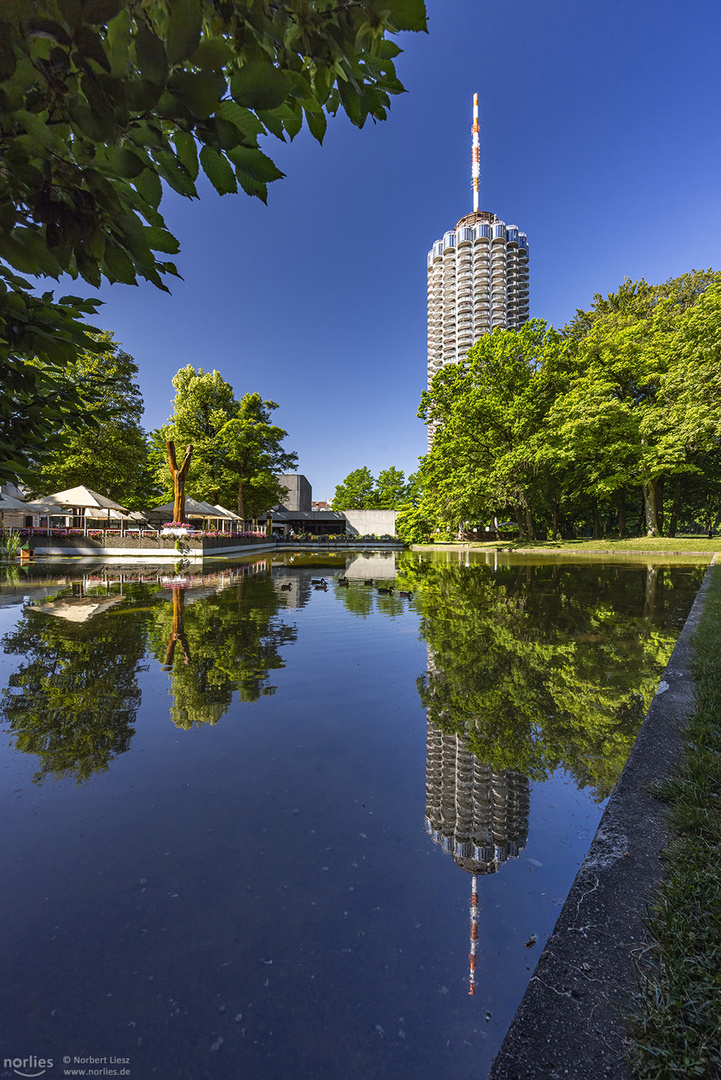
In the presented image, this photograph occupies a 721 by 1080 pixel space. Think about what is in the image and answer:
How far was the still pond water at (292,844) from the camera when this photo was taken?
145cm

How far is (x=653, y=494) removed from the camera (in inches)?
1217

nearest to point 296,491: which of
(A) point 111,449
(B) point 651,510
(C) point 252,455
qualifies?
(C) point 252,455

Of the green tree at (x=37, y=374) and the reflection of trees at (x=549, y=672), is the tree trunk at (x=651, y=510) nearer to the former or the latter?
the reflection of trees at (x=549, y=672)

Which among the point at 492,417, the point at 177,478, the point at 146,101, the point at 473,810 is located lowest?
the point at 473,810

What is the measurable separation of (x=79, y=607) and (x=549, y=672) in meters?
9.54

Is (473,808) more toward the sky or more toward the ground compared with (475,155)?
more toward the ground

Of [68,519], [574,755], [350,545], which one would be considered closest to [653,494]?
[350,545]

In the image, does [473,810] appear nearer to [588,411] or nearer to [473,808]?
[473,808]

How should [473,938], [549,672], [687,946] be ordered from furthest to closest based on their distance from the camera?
1. [549,672]
2. [473,938]
3. [687,946]

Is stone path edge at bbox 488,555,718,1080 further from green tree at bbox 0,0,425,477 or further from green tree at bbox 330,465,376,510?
green tree at bbox 330,465,376,510

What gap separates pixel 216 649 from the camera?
20.5 feet

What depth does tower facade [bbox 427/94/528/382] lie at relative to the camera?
10350 centimetres

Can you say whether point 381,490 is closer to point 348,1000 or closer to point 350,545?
point 350,545

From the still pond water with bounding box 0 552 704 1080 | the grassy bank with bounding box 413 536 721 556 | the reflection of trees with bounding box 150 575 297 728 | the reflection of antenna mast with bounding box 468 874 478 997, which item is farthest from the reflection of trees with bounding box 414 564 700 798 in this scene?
the grassy bank with bounding box 413 536 721 556
